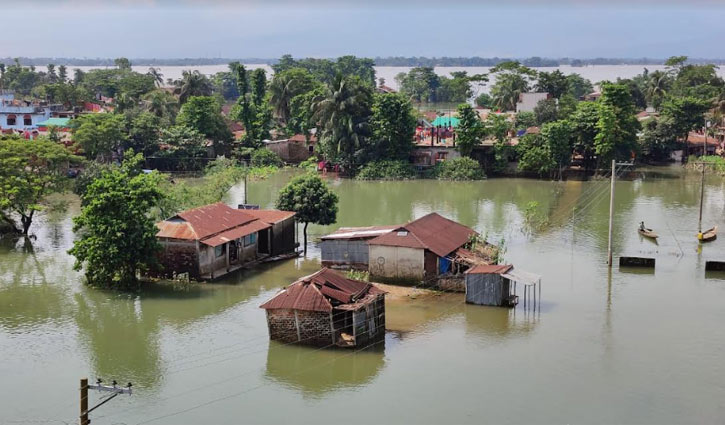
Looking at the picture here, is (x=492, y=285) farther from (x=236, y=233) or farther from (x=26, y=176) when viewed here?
(x=26, y=176)

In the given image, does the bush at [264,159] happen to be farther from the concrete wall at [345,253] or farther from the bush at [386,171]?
the concrete wall at [345,253]

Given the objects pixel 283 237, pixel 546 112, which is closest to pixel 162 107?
pixel 546 112

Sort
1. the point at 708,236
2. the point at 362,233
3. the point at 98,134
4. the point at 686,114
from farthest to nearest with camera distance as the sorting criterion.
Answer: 1. the point at 686,114
2. the point at 98,134
3. the point at 708,236
4. the point at 362,233

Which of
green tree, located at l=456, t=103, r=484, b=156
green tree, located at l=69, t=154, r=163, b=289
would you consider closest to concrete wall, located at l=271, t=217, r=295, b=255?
green tree, located at l=69, t=154, r=163, b=289

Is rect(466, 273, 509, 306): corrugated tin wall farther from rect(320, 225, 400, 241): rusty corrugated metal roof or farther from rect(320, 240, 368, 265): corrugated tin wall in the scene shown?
rect(320, 240, 368, 265): corrugated tin wall

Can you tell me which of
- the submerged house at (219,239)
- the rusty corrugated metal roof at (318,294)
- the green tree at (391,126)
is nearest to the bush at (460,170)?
the green tree at (391,126)

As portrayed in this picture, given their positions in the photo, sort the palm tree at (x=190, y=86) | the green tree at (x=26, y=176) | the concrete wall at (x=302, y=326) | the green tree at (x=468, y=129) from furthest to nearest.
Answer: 1. the palm tree at (x=190, y=86)
2. the green tree at (x=468, y=129)
3. the green tree at (x=26, y=176)
4. the concrete wall at (x=302, y=326)
